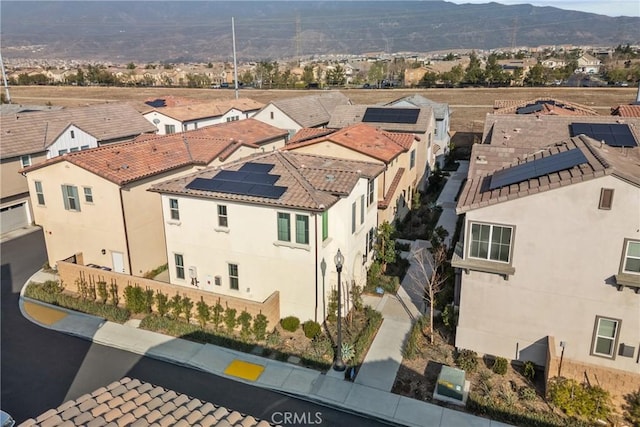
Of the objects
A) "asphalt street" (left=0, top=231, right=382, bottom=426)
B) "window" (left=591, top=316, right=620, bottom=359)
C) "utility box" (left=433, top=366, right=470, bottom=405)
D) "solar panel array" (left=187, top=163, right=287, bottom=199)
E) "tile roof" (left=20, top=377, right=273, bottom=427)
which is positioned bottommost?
"asphalt street" (left=0, top=231, right=382, bottom=426)

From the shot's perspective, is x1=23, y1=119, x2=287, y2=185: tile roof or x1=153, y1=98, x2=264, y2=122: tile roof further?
x1=153, y1=98, x2=264, y2=122: tile roof

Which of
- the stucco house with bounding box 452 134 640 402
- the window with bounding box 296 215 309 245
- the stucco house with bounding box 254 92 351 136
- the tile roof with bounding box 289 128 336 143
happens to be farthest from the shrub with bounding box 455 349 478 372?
the stucco house with bounding box 254 92 351 136

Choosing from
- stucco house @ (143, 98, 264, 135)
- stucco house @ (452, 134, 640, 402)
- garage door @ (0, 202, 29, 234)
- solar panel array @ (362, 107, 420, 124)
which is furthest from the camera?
stucco house @ (143, 98, 264, 135)

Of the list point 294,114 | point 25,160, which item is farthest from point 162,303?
point 294,114

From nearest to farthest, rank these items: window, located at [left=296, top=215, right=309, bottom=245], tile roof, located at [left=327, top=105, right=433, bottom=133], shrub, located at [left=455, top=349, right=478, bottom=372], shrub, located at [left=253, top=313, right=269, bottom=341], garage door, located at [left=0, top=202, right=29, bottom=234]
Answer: shrub, located at [left=455, top=349, right=478, bottom=372], window, located at [left=296, top=215, right=309, bottom=245], shrub, located at [left=253, top=313, right=269, bottom=341], garage door, located at [left=0, top=202, right=29, bottom=234], tile roof, located at [left=327, top=105, right=433, bottom=133]

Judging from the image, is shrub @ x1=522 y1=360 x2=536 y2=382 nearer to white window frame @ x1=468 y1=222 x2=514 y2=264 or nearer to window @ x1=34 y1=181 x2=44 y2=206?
white window frame @ x1=468 y1=222 x2=514 y2=264

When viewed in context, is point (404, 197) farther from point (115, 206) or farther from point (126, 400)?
point (126, 400)

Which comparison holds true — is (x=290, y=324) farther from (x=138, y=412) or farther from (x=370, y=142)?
(x=370, y=142)

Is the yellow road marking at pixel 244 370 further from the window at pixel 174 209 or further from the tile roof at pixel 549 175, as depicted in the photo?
the tile roof at pixel 549 175

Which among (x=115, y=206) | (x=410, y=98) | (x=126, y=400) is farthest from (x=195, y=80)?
(x=126, y=400)
